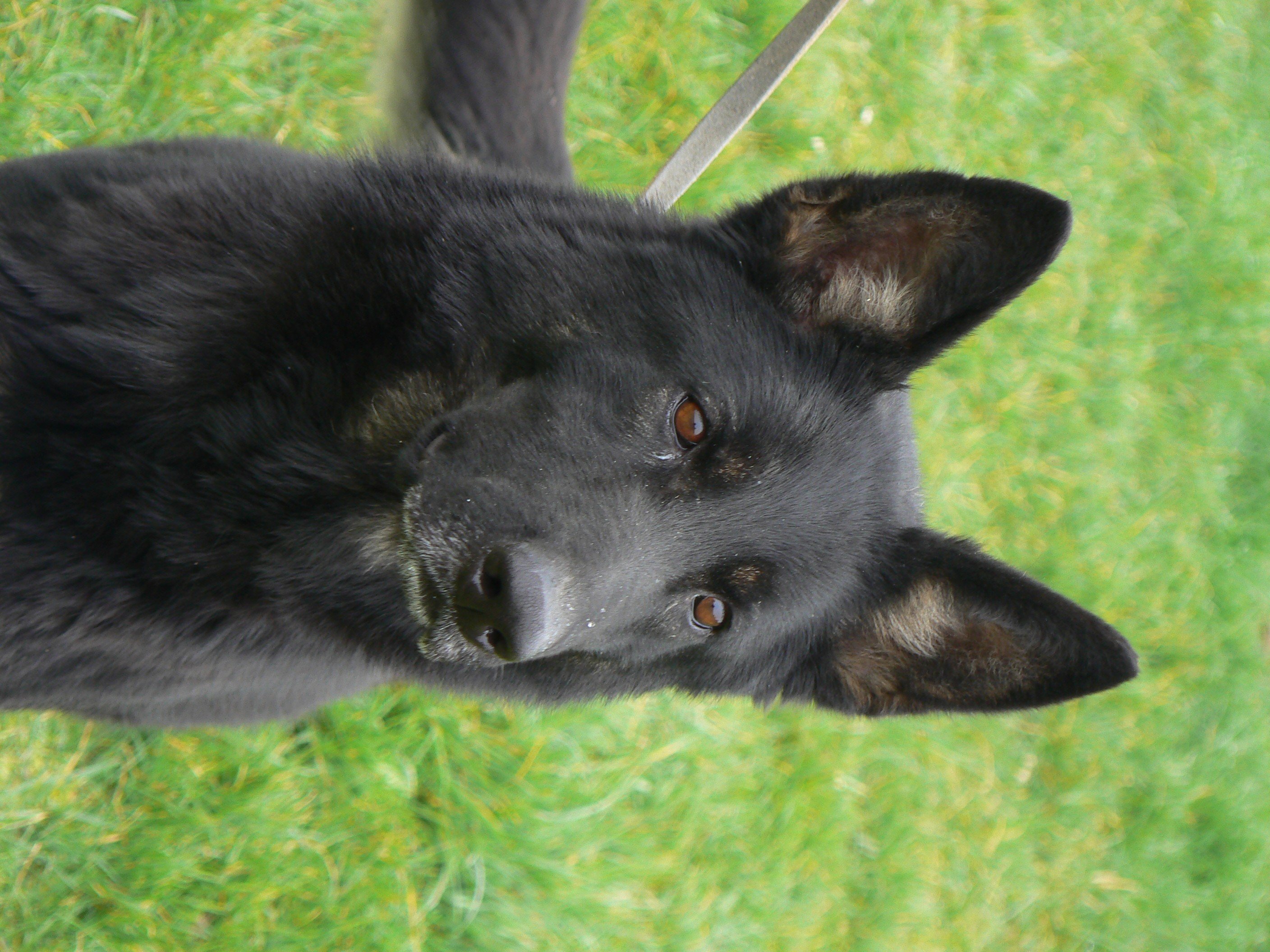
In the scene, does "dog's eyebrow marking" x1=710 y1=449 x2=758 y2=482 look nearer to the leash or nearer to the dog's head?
the dog's head

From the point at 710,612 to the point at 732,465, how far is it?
430 millimetres

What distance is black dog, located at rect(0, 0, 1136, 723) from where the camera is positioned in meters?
2.35

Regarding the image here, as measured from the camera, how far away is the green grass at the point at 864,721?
367 centimetres

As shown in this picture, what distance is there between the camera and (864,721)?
531cm

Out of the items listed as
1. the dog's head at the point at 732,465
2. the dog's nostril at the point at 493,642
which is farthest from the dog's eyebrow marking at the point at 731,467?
the dog's nostril at the point at 493,642

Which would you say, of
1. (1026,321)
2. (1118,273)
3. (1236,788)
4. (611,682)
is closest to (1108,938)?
(1236,788)

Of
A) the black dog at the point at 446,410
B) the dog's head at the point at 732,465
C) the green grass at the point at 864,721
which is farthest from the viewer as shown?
the green grass at the point at 864,721

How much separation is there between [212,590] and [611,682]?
1098mm

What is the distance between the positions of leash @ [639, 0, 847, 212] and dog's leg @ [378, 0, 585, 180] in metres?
0.58

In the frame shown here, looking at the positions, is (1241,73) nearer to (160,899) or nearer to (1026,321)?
(1026,321)

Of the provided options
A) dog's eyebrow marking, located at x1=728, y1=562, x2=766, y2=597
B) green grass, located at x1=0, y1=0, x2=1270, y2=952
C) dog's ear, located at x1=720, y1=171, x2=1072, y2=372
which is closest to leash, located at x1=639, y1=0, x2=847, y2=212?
dog's ear, located at x1=720, y1=171, x2=1072, y2=372

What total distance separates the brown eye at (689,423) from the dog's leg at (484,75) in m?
1.44

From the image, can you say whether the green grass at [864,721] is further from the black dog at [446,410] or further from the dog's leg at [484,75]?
the black dog at [446,410]

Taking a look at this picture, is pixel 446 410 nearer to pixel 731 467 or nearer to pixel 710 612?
pixel 731 467
